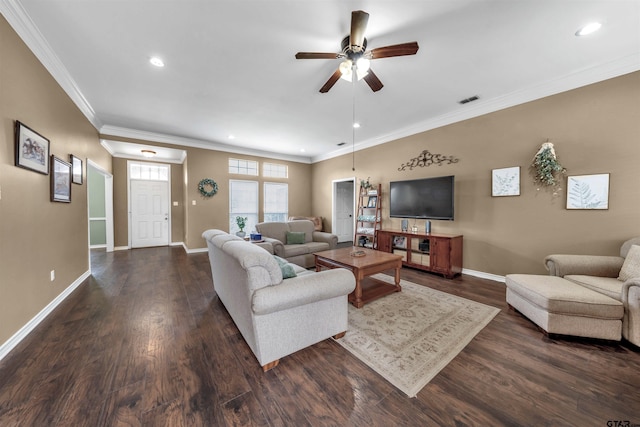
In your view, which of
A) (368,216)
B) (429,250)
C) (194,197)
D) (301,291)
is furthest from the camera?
(194,197)

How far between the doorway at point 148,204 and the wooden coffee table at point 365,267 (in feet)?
17.9

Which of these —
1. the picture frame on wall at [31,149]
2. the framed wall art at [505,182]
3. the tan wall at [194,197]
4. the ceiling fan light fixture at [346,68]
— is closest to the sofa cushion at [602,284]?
the framed wall art at [505,182]

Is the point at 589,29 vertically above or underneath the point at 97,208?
above

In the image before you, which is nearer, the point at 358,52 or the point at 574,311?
the point at 574,311

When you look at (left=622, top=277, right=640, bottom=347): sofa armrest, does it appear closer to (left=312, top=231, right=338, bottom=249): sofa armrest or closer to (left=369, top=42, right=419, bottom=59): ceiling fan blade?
(left=369, top=42, right=419, bottom=59): ceiling fan blade

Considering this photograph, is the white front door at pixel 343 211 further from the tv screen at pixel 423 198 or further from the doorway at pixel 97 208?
the doorway at pixel 97 208

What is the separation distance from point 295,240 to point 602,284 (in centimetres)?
385

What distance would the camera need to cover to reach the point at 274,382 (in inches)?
60.7

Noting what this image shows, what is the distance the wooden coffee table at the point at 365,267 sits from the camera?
8.82ft

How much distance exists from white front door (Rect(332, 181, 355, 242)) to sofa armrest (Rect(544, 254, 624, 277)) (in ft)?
15.9

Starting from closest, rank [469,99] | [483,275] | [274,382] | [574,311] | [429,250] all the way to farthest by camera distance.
Answer: [274,382], [574,311], [469,99], [483,275], [429,250]

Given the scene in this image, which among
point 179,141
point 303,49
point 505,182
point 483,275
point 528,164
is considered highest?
point 303,49

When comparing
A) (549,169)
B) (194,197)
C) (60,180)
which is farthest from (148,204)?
(549,169)

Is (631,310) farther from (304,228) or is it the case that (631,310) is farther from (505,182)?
(304,228)
